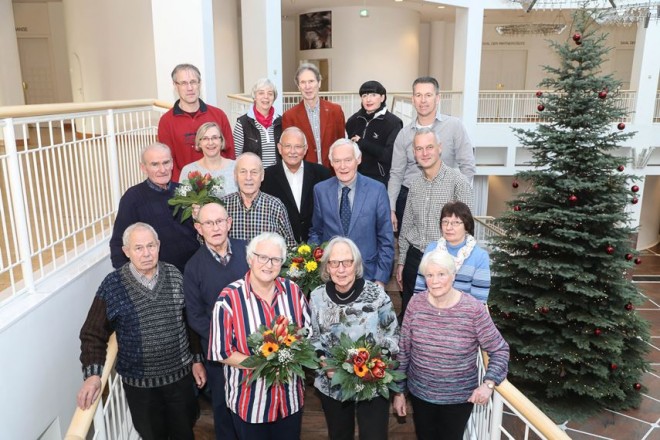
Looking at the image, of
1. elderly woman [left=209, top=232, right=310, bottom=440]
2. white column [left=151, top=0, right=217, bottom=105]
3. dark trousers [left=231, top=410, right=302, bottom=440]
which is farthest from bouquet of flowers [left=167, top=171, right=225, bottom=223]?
white column [left=151, top=0, right=217, bottom=105]

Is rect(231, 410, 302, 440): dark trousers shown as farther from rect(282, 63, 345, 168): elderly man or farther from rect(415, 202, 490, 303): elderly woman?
rect(282, 63, 345, 168): elderly man

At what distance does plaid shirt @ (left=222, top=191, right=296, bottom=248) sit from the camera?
3.52m

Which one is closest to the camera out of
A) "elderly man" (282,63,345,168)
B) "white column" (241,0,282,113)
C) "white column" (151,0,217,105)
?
"elderly man" (282,63,345,168)

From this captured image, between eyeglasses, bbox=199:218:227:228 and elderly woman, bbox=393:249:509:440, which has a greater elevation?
eyeglasses, bbox=199:218:227:228

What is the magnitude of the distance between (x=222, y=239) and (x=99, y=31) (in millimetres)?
10911

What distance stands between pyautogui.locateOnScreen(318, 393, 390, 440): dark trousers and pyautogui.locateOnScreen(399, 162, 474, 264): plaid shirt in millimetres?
1239

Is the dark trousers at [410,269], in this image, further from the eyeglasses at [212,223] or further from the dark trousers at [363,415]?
the eyeglasses at [212,223]

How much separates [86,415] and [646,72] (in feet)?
57.1

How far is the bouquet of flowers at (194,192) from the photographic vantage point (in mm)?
3461

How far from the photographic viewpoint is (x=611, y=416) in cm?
607

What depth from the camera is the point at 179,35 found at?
23.2ft

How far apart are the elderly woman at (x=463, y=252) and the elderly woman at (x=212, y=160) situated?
1.55 meters

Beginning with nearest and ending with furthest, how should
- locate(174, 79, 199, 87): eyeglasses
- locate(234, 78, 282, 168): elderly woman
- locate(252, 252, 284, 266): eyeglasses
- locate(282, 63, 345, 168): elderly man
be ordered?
locate(252, 252, 284, 266): eyeglasses, locate(174, 79, 199, 87): eyeglasses, locate(234, 78, 282, 168): elderly woman, locate(282, 63, 345, 168): elderly man

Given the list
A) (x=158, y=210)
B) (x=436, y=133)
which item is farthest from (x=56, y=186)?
(x=436, y=133)
